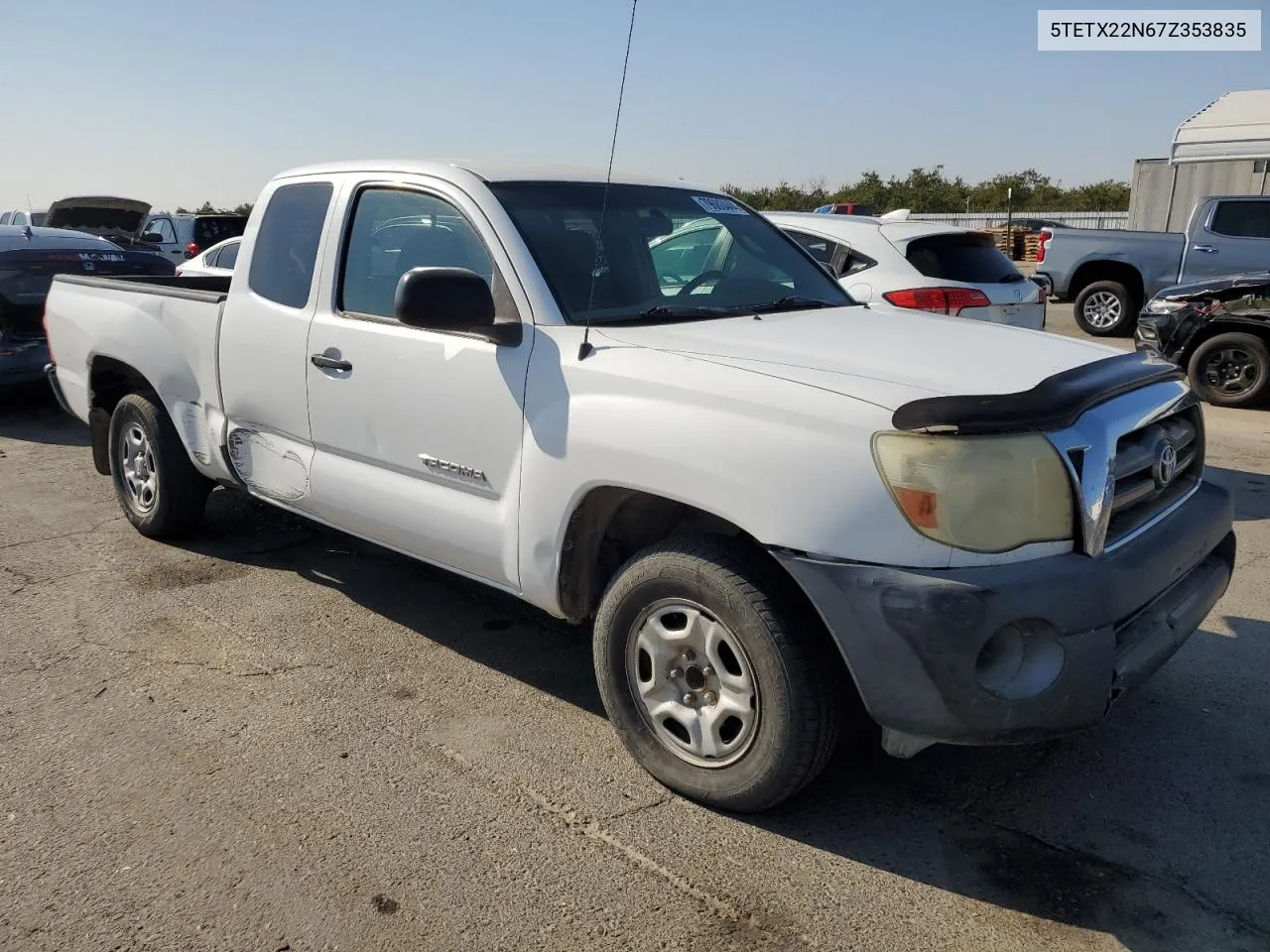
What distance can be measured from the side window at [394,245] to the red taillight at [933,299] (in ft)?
11.9

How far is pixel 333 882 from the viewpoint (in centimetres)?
271

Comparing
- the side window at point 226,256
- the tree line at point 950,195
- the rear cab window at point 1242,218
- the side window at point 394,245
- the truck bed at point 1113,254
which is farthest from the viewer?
the tree line at point 950,195

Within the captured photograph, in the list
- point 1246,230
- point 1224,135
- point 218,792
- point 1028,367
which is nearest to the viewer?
point 1028,367

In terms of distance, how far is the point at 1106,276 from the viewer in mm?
13891

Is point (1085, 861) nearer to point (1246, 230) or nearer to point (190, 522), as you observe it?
point (190, 522)

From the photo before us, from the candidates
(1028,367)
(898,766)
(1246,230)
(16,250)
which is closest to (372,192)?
(1028,367)

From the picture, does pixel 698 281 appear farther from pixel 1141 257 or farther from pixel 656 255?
pixel 1141 257

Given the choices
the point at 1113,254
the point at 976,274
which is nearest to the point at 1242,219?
the point at 1113,254

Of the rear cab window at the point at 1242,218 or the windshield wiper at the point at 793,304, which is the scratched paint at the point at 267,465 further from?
the rear cab window at the point at 1242,218

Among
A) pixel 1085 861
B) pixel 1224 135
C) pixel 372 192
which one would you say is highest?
pixel 1224 135

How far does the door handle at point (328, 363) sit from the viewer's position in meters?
3.86

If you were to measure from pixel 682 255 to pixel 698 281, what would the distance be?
7.8 inches

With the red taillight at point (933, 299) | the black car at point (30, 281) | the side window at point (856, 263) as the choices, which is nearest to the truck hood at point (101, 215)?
the black car at point (30, 281)

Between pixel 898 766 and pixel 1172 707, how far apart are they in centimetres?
109
